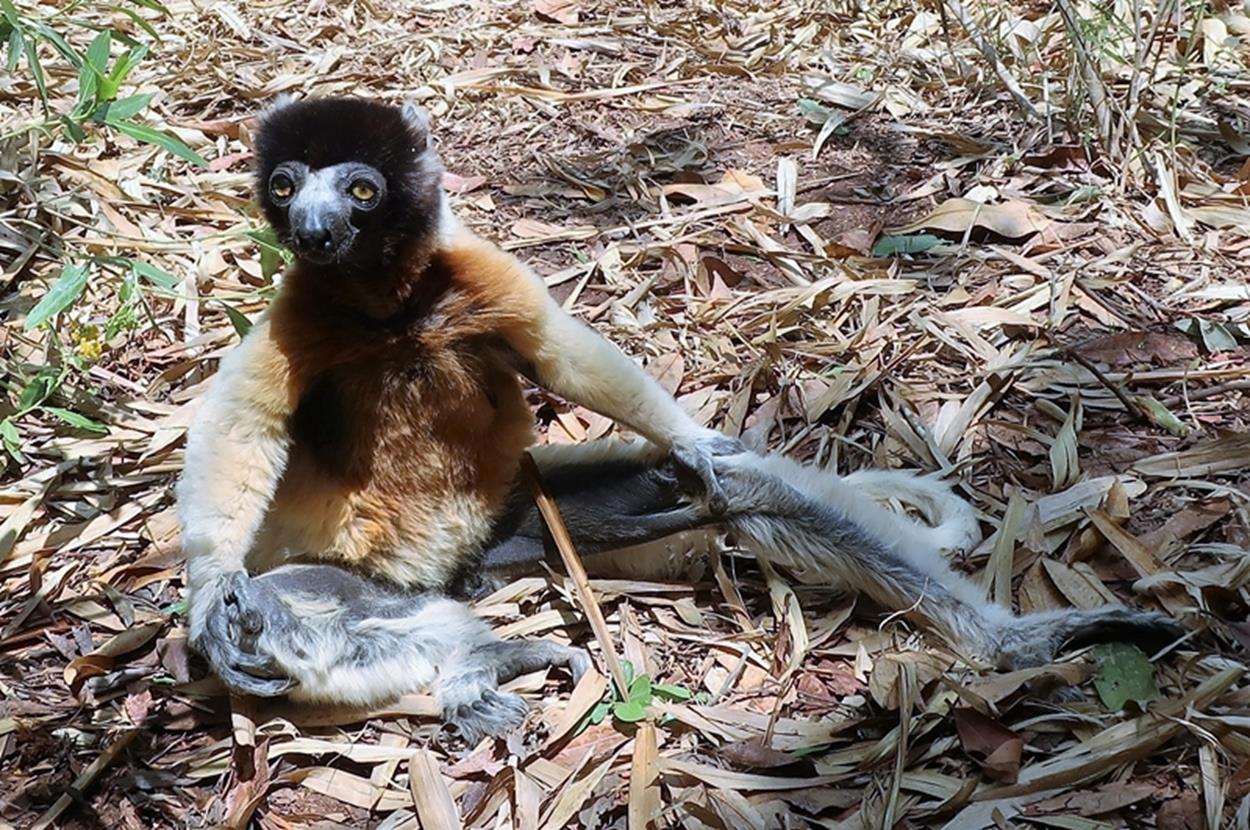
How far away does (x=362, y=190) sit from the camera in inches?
133

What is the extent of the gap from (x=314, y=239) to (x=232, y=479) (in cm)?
72

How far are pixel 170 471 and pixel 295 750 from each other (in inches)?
56.8

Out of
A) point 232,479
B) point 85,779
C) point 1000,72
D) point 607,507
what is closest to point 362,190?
point 232,479

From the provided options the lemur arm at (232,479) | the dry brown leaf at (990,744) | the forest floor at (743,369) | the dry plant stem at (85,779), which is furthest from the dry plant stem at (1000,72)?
the dry plant stem at (85,779)

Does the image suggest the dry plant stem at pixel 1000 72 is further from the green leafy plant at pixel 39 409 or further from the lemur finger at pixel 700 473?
the green leafy plant at pixel 39 409

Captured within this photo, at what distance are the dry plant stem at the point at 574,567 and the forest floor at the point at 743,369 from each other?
0.09m

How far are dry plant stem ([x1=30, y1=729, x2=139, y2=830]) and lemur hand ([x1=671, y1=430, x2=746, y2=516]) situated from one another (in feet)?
5.88

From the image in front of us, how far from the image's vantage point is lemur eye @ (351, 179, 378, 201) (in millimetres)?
3377

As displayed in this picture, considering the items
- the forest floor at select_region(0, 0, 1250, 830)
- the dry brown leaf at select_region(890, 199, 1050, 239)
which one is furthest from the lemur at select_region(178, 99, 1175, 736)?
the dry brown leaf at select_region(890, 199, 1050, 239)

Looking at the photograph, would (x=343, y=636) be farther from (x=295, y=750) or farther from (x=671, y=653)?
(x=671, y=653)

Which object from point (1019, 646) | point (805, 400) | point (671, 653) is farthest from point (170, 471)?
point (1019, 646)

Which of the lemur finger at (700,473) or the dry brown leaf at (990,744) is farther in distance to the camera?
the lemur finger at (700,473)

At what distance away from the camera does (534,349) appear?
3.59 metres

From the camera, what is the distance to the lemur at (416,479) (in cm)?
335
